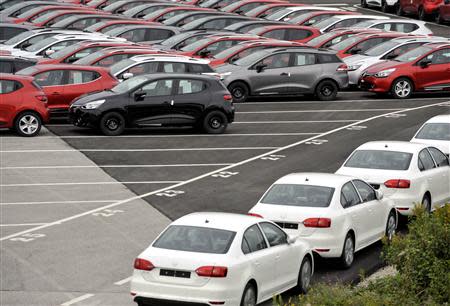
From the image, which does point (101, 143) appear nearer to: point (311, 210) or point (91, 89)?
point (91, 89)

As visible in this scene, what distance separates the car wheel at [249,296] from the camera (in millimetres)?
14719

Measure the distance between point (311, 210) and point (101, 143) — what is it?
36.7 feet

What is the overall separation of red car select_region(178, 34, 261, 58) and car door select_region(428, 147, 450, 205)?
1530 cm

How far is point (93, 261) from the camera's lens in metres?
18.3

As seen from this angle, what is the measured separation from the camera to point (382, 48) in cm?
3697

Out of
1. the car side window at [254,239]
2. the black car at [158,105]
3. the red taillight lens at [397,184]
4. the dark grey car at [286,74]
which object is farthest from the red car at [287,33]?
the car side window at [254,239]

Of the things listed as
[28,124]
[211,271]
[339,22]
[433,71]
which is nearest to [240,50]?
[433,71]

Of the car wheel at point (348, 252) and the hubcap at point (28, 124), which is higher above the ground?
the hubcap at point (28, 124)

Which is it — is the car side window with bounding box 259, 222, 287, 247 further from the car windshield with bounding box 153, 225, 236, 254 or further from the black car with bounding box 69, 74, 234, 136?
the black car with bounding box 69, 74, 234, 136

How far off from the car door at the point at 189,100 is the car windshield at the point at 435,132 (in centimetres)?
631

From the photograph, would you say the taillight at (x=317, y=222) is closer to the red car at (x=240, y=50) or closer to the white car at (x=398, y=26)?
the red car at (x=240, y=50)

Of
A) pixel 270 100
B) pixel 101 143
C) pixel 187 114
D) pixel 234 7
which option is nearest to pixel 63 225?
pixel 101 143

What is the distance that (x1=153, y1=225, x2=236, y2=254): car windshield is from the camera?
14836 mm

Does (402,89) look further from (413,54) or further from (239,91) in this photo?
(239,91)
